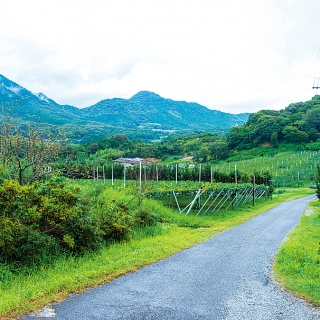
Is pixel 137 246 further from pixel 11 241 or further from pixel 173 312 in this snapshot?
pixel 173 312

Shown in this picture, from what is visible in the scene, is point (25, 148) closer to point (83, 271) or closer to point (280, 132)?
point (83, 271)

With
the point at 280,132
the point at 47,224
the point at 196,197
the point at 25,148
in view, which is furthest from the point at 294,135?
the point at 47,224

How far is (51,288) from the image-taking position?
614 centimetres

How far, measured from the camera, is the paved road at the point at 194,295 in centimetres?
536

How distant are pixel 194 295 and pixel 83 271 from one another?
2.49 meters

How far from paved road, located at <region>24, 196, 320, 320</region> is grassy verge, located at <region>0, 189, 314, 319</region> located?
0.28m

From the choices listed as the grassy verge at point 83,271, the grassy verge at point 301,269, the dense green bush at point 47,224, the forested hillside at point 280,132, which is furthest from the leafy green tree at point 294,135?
the dense green bush at point 47,224

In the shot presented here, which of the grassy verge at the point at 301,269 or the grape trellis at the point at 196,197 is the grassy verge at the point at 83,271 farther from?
the grape trellis at the point at 196,197

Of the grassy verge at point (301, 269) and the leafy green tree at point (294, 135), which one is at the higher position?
the leafy green tree at point (294, 135)

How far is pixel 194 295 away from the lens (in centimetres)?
623

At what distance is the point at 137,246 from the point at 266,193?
31.4m

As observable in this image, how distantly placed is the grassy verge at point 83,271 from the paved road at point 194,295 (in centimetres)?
28

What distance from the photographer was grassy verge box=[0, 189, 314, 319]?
5637 mm

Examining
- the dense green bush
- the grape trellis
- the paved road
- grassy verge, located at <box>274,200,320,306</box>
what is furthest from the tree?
the grape trellis
